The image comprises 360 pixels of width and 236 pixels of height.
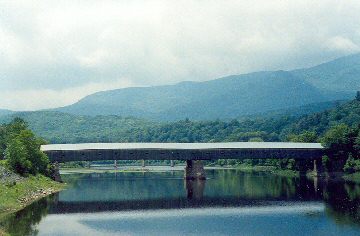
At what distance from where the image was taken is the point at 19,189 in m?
60.0

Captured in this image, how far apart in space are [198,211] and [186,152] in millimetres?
38506

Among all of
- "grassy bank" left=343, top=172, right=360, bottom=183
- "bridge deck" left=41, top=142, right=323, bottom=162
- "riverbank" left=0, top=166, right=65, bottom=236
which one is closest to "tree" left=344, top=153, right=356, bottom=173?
"grassy bank" left=343, top=172, right=360, bottom=183

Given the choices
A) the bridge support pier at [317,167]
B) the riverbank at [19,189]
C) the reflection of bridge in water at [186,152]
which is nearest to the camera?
the riverbank at [19,189]

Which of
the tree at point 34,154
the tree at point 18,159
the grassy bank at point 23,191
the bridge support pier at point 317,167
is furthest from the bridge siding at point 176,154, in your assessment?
the tree at point 18,159

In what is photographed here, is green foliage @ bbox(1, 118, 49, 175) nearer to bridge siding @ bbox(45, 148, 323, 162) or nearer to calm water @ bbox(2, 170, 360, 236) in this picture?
calm water @ bbox(2, 170, 360, 236)

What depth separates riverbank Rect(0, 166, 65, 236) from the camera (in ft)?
170

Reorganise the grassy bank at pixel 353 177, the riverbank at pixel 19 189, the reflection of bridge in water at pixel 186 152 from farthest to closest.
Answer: the reflection of bridge in water at pixel 186 152, the grassy bank at pixel 353 177, the riverbank at pixel 19 189

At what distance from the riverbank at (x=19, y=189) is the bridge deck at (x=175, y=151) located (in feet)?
39.9

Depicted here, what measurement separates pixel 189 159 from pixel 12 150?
2985 cm

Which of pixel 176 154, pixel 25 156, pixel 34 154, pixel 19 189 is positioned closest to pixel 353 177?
pixel 176 154

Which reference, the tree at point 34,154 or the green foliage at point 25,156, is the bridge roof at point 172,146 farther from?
the green foliage at point 25,156

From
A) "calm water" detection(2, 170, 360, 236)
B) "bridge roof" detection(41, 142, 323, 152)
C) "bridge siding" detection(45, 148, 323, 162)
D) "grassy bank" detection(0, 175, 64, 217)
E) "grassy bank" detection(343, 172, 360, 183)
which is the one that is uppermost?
"bridge roof" detection(41, 142, 323, 152)

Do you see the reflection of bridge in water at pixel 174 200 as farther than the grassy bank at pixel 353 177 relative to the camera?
No

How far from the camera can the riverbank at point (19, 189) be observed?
170 feet
